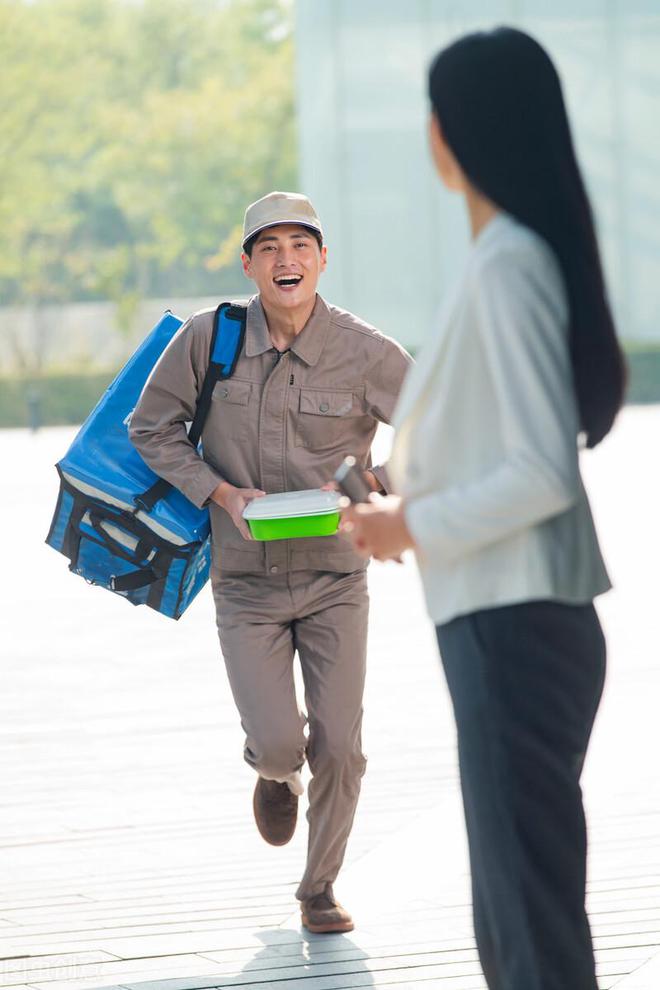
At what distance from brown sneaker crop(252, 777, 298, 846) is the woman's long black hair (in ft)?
8.21

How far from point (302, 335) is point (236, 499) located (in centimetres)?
50

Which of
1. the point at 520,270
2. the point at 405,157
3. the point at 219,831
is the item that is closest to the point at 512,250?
the point at 520,270

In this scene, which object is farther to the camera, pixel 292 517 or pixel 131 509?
pixel 131 509

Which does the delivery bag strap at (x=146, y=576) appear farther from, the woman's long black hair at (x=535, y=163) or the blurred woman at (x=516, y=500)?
the woman's long black hair at (x=535, y=163)

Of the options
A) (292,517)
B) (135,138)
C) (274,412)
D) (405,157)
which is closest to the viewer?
(292,517)

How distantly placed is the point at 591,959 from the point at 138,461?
2.38 m

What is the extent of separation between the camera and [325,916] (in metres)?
4.48

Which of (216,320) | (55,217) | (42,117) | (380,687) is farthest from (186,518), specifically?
(55,217)

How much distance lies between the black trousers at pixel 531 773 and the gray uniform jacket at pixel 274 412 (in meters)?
1.87

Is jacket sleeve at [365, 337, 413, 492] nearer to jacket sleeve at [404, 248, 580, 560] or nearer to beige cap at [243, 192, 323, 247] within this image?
beige cap at [243, 192, 323, 247]

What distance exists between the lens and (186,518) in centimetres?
451

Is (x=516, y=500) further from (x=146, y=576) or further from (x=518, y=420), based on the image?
(x=146, y=576)

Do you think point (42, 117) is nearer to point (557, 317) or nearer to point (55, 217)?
point (55, 217)

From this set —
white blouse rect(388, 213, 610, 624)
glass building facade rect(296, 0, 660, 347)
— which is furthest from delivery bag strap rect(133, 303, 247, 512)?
glass building facade rect(296, 0, 660, 347)
